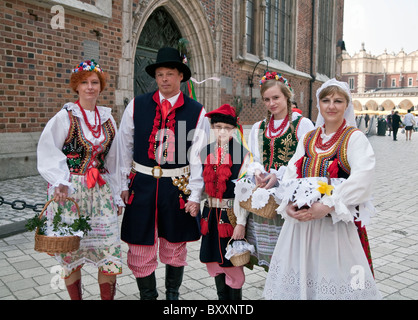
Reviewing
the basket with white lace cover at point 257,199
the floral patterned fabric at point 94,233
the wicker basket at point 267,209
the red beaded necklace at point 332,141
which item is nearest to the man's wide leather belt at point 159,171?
the floral patterned fabric at point 94,233

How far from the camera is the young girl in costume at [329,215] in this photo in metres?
2.12

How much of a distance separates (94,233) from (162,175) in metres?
0.64

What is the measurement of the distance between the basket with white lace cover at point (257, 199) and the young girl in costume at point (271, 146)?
0.10 meters

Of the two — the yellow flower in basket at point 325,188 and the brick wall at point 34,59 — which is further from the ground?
the brick wall at point 34,59

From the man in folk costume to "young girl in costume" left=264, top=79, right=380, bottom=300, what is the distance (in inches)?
30.0

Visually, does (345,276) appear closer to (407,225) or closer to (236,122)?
(236,122)

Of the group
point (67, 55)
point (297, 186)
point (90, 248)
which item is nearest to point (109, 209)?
point (90, 248)

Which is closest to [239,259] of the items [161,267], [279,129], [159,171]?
[159,171]

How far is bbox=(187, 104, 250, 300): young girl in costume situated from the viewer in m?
2.73

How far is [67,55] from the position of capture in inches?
281

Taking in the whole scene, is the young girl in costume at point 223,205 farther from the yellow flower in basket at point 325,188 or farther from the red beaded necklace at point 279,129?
the yellow flower in basket at point 325,188

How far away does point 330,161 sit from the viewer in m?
2.28

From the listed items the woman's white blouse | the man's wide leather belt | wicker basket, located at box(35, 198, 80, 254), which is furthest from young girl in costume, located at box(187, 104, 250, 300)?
wicker basket, located at box(35, 198, 80, 254)
